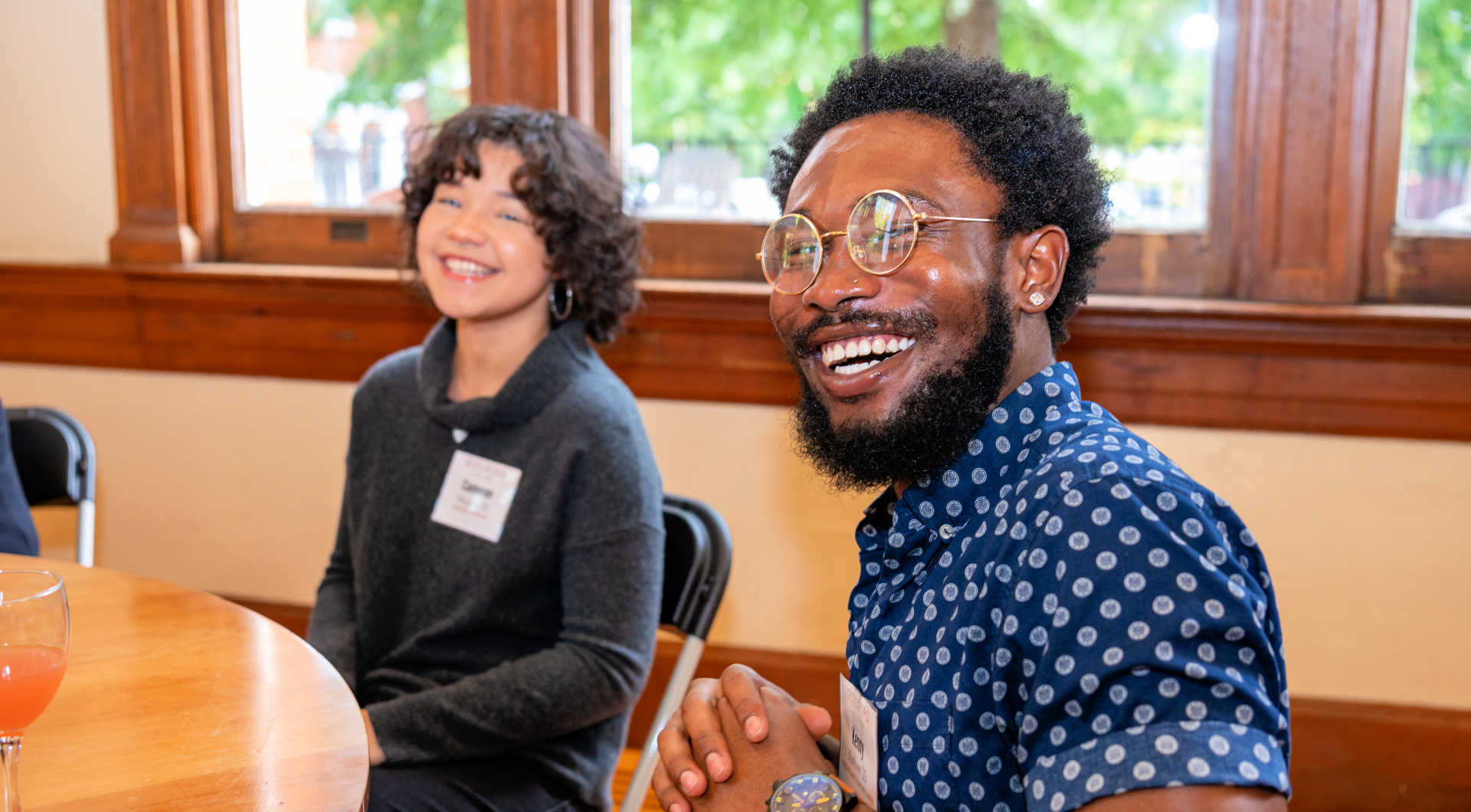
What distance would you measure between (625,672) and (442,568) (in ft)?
1.13

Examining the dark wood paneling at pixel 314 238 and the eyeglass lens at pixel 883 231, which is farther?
the dark wood paneling at pixel 314 238

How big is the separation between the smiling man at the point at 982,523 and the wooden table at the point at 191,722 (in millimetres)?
326

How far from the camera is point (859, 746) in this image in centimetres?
100

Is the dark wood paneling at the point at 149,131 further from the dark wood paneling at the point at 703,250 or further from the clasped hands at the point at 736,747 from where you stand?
the clasped hands at the point at 736,747

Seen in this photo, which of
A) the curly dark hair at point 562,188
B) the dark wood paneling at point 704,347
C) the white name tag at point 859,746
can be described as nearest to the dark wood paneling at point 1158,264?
the dark wood paneling at point 704,347

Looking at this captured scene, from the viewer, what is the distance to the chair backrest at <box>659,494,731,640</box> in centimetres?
168

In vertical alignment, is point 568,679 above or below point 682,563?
below

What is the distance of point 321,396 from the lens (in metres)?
3.12

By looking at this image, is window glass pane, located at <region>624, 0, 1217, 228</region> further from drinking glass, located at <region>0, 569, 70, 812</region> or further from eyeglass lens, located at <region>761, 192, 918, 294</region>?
drinking glass, located at <region>0, 569, 70, 812</region>

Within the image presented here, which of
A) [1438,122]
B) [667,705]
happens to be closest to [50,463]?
[667,705]

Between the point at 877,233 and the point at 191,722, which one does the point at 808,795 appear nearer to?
the point at 877,233

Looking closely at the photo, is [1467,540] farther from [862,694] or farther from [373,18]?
[373,18]

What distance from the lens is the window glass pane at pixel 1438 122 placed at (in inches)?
96.0

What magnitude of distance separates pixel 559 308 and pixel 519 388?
301 millimetres
